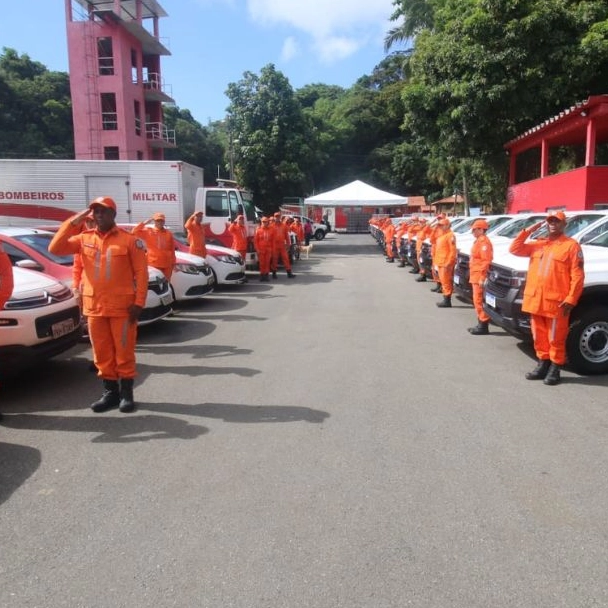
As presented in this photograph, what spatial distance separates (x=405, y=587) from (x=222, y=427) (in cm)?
233

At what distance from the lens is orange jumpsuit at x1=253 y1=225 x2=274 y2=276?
14933mm

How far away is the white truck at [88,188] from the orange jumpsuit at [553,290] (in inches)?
440

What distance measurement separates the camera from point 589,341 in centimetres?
611

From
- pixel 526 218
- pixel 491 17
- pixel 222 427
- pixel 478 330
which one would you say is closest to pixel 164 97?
pixel 491 17

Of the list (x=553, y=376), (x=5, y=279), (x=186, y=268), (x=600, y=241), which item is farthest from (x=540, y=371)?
(x=186, y=268)

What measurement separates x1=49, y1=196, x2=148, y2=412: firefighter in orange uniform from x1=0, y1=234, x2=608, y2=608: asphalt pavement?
0.51 metres

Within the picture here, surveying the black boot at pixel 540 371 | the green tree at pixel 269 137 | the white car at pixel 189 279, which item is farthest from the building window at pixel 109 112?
the black boot at pixel 540 371

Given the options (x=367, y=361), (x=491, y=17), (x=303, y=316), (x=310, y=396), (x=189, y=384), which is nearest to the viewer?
(x=310, y=396)

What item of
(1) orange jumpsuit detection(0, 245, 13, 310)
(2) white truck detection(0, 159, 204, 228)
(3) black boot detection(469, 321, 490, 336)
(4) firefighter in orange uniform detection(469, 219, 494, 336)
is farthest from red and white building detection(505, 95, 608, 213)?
(2) white truck detection(0, 159, 204, 228)

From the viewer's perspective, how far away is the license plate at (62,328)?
5.64 meters

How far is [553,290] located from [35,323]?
497 centimetres

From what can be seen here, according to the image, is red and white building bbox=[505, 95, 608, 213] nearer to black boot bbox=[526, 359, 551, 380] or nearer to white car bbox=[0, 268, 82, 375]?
black boot bbox=[526, 359, 551, 380]

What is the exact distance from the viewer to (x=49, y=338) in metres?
5.56

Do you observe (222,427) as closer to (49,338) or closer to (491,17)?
(49,338)
